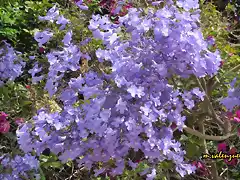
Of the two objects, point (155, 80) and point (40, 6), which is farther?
point (40, 6)

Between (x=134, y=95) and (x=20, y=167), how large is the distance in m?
0.84

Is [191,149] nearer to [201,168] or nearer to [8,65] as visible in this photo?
[201,168]

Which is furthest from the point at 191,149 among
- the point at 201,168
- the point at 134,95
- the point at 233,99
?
the point at 134,95

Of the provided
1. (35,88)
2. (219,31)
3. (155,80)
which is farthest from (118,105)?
(219,31)

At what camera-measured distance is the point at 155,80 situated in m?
1.72

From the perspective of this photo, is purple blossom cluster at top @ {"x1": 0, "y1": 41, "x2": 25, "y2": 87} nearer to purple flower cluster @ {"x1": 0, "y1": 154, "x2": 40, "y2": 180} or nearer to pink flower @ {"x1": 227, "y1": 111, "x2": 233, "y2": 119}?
purple flower cluster @ {"x1": 0, "y1": 154, "x2": 40, "y2": 180}

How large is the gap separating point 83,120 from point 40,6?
2136 mm

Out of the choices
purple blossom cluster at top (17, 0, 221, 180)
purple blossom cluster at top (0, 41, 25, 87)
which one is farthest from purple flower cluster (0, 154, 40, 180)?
purple blossom cluster at top (0, 41, 25, 87)

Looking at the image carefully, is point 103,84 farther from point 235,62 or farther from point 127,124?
point 235,62

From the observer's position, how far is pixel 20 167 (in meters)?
2.18

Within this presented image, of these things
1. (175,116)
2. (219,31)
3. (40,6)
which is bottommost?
(40,6)

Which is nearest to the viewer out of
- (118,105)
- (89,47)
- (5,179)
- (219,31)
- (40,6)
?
(118,105)

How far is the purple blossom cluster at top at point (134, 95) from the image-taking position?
166cm

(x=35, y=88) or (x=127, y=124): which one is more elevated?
(x=127, y=124)
